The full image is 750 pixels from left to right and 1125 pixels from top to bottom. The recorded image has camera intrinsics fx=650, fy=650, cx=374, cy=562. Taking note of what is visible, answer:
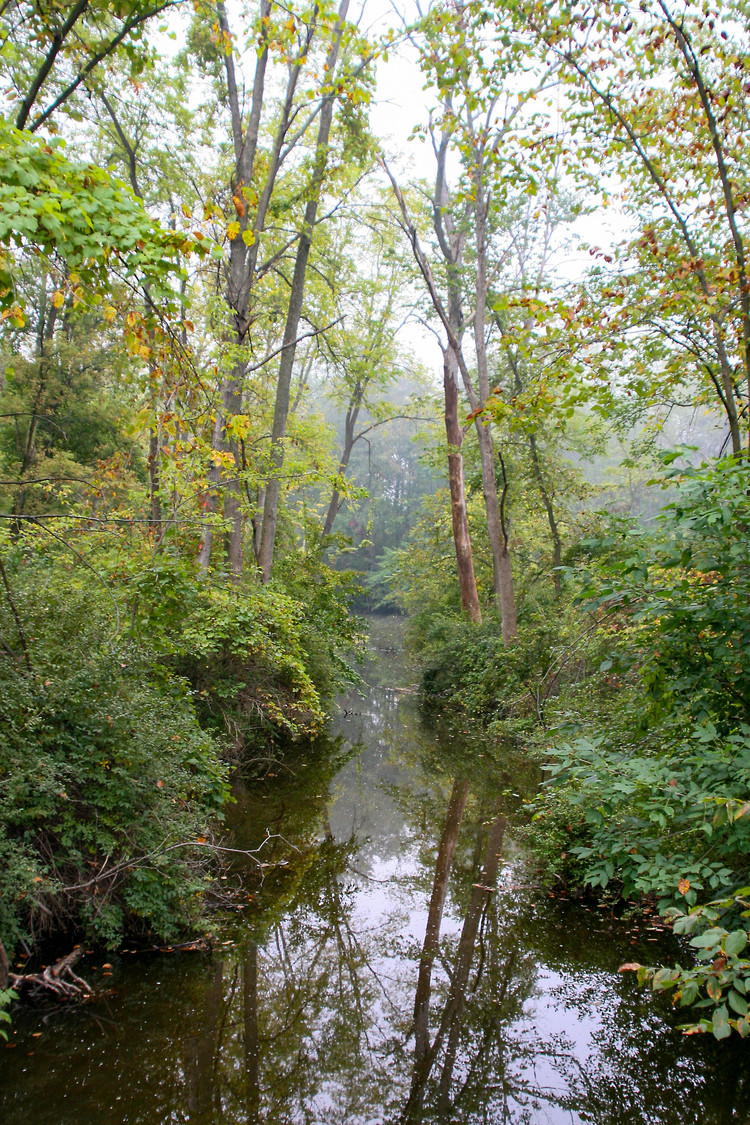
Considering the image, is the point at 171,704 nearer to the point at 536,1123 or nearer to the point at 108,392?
the point at 536,1123

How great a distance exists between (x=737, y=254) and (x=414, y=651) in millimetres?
16612

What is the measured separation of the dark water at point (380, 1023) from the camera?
3.23 meters

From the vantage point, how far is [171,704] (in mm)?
5539

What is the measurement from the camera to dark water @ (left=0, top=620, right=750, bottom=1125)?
3.23 metres

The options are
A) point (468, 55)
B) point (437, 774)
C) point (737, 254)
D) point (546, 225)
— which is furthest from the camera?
point (546, 225)

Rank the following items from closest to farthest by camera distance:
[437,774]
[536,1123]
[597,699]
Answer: [536,1123] → [597,699] → [437,774]

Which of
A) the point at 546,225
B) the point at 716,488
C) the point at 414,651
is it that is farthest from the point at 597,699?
the point at 546,225

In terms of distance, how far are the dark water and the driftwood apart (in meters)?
0.13

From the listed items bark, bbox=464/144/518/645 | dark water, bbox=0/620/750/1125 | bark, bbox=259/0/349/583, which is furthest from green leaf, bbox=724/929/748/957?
Answer: bark, bbox=464/144/518/645

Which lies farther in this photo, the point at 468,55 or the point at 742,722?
the point at 468,55

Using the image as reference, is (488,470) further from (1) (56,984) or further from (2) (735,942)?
(2) (735,942)

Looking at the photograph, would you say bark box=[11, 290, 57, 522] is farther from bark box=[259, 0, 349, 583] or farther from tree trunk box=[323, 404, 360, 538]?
tree trunk box=[323, 404, 360, 538]

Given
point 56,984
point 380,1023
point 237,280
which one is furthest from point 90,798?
point 237,280

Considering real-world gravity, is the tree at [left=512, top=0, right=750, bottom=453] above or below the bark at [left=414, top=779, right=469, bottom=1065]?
A: above
